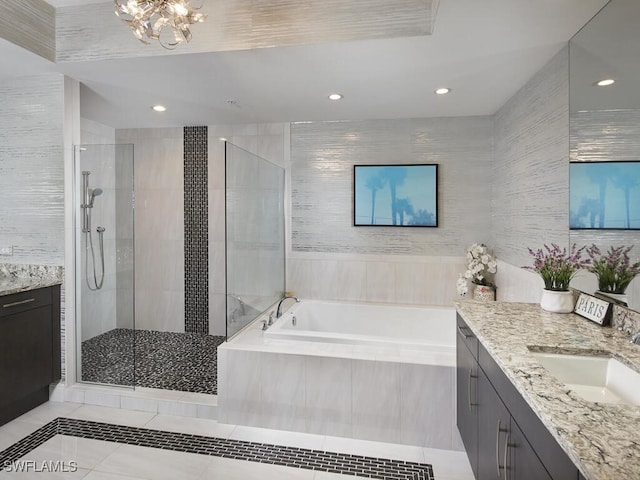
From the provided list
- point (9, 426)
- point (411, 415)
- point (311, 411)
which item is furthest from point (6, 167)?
point (411, 415)

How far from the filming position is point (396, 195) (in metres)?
3.68

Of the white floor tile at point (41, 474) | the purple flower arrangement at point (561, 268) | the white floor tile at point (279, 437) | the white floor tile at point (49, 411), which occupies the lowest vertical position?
the white floor tile at point (279, 437)

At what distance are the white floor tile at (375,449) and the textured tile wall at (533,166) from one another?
1.56 metres

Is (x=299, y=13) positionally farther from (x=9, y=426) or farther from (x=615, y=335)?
(x=9, y=426)

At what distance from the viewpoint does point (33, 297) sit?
8.54 ft

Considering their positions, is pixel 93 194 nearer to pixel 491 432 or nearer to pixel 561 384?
pixel 491 432

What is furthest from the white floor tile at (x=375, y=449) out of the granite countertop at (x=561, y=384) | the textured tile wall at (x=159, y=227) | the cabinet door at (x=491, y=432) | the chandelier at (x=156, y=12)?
the textured tile wall at (x=159, y=227)

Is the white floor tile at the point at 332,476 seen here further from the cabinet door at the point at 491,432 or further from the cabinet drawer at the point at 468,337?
the cabinet drawer at the point at 468,337

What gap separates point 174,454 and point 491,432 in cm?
181

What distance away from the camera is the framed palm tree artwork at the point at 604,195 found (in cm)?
154

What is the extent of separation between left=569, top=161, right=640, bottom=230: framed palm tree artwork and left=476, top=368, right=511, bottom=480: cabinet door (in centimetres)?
92

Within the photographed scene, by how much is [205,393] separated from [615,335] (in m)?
2.55

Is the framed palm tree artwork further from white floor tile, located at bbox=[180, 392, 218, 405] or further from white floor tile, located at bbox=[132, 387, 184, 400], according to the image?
white floor tile, located at bbox=[132, 387, 184, 400]

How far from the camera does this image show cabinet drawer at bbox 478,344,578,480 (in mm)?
889
